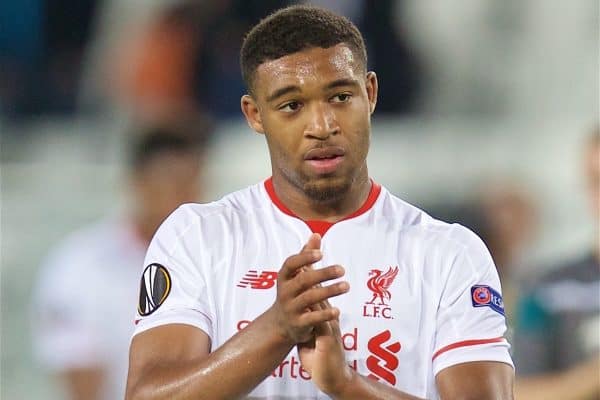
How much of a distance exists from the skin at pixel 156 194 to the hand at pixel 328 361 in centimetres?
329

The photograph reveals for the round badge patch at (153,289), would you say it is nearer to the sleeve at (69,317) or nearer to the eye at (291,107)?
the eye at (291,107)

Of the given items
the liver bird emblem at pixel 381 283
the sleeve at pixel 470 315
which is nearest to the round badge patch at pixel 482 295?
the sleeve at pixel 470 315

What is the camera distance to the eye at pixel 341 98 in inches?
141

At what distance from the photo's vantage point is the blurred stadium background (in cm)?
954

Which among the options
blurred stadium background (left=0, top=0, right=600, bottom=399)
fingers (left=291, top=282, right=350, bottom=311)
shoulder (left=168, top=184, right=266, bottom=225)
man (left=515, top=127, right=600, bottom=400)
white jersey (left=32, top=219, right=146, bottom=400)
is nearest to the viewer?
fingers (left=291, top=282, right=350, bottom=311)

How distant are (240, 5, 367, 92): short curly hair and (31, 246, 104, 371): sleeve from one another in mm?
2992

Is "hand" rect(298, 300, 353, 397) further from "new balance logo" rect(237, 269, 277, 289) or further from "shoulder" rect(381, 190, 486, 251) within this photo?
"shoulder" rect(381, 190, 486, 251)

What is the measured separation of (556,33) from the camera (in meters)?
10.9

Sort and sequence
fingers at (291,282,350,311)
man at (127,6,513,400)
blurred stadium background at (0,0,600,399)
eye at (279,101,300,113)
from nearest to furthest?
fingers at (291,282,350,311) < man at (127,6,513,400) < eye at (279,101,300,113) < blurred stadium background at (0,0,600,399)

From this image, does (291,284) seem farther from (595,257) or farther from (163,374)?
(595,257)

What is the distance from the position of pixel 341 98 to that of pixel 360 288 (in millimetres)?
476

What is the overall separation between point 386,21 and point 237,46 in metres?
1.10

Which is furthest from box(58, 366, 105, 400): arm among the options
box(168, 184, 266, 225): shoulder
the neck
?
the neck

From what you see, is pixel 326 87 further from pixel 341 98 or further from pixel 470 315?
pixel 470 315
